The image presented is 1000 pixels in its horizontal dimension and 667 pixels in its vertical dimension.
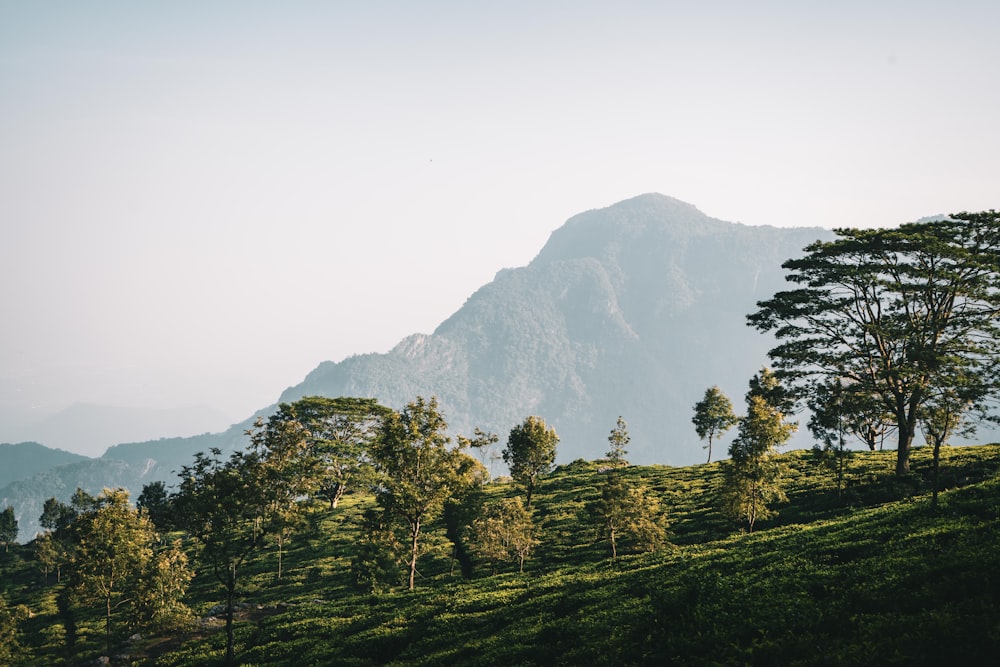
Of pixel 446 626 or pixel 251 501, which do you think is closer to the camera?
pixel 446 626

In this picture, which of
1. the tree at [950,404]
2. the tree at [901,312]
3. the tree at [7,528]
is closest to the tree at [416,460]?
the tree at [901,312]

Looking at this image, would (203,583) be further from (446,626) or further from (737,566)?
(737,566)

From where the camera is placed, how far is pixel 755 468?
1548 inches

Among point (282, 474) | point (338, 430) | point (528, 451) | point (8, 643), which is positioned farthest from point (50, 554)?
point (282, 474)

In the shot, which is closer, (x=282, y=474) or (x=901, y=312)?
(x=282, y=474)

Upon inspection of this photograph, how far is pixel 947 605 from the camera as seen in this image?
582 inches

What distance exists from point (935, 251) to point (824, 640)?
1404 inches

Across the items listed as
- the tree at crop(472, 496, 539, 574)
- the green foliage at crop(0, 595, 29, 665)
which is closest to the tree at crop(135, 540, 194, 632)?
the green foliage at crop(0, 595, 29, 665)

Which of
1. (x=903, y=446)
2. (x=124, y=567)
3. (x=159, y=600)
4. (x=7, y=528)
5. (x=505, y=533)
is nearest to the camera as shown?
(x=159, y=600)

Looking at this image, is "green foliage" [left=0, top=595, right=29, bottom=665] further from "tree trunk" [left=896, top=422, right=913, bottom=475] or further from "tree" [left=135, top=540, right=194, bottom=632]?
"tree trunk" [left=896, top=422, right=913, bottom=475]

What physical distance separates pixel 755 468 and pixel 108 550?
49688mm

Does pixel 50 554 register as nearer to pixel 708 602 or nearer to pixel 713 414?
pixel 708 602

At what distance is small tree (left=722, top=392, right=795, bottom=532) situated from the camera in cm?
3906

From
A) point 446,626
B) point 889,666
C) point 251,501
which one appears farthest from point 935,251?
point 251,501
